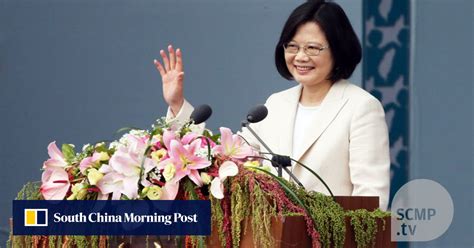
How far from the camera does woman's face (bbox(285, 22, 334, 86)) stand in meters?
3.96

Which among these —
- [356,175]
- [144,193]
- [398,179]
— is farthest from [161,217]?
[398,179]

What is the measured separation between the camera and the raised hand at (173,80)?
4.04 meters

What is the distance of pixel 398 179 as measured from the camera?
547 centimetres

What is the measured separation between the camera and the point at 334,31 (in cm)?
396

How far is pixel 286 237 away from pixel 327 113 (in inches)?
49.9

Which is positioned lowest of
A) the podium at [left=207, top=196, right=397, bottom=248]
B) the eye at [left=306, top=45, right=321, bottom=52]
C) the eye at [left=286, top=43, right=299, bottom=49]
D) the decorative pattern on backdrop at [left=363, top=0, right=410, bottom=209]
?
the podium at [left=207, top=196, right=397, bottom=248]

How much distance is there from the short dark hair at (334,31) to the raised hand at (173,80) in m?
0.38

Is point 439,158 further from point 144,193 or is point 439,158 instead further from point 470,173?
point 144,193

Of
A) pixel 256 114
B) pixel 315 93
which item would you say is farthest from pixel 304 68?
pixel 256 114

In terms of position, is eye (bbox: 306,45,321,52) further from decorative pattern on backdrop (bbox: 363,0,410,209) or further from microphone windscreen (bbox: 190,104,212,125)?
decorative pattern on backdrop (bbox: 363,0,410,209)

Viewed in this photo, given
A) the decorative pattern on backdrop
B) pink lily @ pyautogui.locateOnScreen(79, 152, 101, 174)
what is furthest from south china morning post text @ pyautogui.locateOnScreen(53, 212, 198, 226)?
the decorative pattern on backdrop

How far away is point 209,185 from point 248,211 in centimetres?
14

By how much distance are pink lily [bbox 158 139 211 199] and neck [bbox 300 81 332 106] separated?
3.82ft

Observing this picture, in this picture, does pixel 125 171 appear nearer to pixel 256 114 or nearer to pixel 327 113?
pixel 256 114
